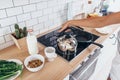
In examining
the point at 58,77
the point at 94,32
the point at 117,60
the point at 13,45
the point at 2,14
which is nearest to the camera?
the point at 58,77

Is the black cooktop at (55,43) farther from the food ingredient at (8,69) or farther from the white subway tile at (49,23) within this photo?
the food ingredient at (8,69)

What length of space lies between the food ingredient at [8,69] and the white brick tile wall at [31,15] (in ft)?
0.86

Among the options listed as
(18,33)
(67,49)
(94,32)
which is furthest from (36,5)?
(94,32)

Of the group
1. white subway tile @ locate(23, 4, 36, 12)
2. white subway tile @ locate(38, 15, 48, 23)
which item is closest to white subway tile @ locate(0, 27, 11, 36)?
white subway tile @ locate(23, 4, 36, 12)

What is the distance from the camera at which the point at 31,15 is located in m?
1.03

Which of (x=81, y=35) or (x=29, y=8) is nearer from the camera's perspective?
(x=29, y=8)

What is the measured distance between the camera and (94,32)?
1215 millimetres

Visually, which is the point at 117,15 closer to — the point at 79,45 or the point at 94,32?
the point at 79,45

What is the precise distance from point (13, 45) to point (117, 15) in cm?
83

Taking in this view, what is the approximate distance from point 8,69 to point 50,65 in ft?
0.86

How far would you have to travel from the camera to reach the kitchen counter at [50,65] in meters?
0.70

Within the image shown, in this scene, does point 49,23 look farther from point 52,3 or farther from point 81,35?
point 81,35

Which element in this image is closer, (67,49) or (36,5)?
(67,49)

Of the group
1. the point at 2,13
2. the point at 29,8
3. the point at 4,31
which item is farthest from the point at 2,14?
the point at 29,8
